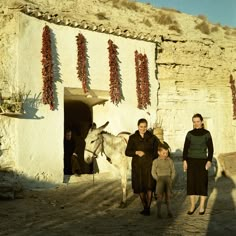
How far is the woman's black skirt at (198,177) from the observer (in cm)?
797

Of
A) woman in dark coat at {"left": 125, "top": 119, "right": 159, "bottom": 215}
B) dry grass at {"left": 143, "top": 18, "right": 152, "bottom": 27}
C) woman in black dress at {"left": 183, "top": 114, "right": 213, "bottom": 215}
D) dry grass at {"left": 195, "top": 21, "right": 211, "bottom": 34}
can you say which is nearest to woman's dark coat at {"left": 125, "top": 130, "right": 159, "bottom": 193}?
woman in dark coat at {"left": 125, "top": 119, "right": 159, "bottom": 215}

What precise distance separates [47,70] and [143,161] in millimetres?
5363

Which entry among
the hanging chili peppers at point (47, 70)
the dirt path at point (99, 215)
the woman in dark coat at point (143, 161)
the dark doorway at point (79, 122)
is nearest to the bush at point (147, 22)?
the dark doorway at point (79, 122)

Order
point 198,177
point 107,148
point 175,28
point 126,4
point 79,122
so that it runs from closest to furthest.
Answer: point 198,177 < point 107,148 < point 79,122 < point 175,28 < point 126,4

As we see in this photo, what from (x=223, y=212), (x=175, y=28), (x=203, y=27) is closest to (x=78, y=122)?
(x=175, y=28)

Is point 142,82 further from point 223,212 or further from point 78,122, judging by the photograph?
point 223,212

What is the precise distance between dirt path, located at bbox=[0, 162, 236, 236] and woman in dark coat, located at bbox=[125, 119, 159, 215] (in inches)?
17.6

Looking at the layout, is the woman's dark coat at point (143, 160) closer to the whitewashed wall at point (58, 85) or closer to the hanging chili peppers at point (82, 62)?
the whitewashed wall at point (58, 85)

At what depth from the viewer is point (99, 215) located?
8.10m

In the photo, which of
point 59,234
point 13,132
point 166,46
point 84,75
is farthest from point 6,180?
point 166,46

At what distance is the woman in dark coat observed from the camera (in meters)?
8.05

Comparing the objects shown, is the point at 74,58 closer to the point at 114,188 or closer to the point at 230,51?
Result: the point at 114,188

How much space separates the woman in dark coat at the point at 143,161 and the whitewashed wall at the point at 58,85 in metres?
4.46

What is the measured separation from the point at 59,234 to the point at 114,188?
5.31 metres
